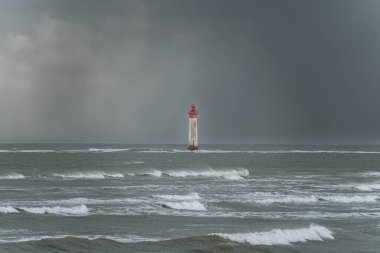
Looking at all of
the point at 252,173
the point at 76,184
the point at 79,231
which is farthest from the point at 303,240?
the point at 252,173

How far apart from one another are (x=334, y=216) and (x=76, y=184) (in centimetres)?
2324

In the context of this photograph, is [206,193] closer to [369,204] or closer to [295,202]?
[295,202]

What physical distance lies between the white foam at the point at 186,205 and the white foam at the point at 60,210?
14.6 feet

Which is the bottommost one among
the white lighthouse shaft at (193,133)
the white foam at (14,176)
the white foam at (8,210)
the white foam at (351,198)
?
the white foam at (351,198)

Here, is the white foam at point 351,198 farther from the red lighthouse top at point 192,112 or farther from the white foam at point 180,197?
the red lighthouse top at point 192,112

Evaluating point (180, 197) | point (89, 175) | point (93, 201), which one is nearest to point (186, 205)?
point (180, 197)

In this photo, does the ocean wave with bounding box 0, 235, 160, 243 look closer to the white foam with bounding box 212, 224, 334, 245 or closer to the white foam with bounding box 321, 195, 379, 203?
the white foam with bounding box 212, 224, 334, 245

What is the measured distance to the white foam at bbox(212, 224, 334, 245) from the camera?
80.5ft

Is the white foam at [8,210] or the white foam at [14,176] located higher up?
the white foam at [8,210]

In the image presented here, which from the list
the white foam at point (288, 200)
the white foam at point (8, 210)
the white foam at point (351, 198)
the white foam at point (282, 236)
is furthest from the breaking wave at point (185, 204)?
the white foam at point (282, 236)

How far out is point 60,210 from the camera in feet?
107

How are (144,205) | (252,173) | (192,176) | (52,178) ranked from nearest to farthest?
1. (144,205)
2. (52,178)
3. (192,176)
4. (252,173)

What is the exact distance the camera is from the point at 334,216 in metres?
32.7

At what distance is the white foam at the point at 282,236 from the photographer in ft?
80.5
